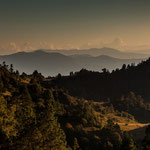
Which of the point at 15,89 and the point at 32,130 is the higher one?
the point at 32,130

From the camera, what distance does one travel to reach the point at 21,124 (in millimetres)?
24750

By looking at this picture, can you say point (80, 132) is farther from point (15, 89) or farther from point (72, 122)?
point (15, 89)

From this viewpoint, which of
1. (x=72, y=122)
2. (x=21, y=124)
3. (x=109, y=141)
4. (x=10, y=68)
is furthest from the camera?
(x=10, y=68)

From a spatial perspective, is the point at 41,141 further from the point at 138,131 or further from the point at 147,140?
the point at 138,131

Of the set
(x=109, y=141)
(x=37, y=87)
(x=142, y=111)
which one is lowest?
(x=142, y=111)

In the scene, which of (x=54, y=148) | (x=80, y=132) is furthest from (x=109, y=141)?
(x=54, y=148)

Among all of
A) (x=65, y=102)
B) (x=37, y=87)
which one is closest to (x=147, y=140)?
(x=37, y=87)

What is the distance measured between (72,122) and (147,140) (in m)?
88.9

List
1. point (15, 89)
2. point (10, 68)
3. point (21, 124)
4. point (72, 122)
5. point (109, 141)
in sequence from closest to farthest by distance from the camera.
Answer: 1. point (21, 124)
2. point (109, 141)
3. point (72, 122)
4. point (15, 89)
5. point (10, 68)

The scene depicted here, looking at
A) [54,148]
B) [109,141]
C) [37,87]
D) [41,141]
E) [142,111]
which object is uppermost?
[41,141]

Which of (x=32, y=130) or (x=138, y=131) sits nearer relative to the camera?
(x=32, y=130)

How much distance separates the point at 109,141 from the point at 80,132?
1467 cm

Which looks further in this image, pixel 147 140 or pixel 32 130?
pixel 147 140

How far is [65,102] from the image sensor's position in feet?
519
